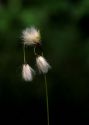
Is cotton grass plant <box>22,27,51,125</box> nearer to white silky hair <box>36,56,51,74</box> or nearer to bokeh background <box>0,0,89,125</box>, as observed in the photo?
white silky hair <box>36,56,51,74</box>

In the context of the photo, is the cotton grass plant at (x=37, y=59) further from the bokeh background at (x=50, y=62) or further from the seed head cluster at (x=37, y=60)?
the bokeh background at (x=50, y=62)

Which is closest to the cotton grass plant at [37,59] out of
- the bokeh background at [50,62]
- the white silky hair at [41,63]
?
the white silky hair at [41,63]

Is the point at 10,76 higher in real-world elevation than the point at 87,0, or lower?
lower

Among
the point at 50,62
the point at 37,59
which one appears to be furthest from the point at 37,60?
the point at 50,62

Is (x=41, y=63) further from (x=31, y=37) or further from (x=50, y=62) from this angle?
(x=50, y=62)

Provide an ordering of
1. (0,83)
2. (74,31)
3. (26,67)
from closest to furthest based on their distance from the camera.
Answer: (26,67) < (0,83) < (74,31)

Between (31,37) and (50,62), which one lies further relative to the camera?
(50,62)

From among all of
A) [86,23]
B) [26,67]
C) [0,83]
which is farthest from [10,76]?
[26,67]

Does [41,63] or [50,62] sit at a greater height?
[50,62]

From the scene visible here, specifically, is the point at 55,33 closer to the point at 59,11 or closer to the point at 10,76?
the point at 59,11
